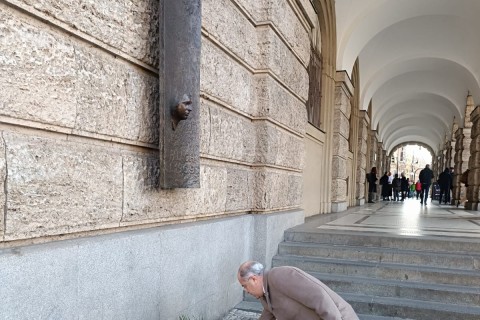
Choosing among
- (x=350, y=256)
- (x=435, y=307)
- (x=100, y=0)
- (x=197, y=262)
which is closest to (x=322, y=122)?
(x=350, y=256)

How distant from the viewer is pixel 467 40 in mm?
13922

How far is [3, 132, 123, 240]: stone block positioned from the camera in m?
2.14

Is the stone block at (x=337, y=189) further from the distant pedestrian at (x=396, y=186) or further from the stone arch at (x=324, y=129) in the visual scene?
the distant pedestrian at (x=396, y=186)

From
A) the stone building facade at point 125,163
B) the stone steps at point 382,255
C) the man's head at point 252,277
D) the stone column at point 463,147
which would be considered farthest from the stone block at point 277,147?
the stone column at point 463,147

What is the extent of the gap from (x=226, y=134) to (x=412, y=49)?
526 inches

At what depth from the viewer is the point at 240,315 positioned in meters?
4.47

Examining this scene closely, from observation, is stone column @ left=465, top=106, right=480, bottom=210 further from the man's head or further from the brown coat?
the man's head

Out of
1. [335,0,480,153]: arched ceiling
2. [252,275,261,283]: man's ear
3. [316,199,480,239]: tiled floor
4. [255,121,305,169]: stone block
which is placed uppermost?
[335,0,480,153]: arched ceiling

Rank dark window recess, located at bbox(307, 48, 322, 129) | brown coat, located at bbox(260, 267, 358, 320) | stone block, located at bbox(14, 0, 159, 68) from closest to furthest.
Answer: stone block, located at bbox(14, 0, 159, 68)
brown coat, located at bbox(260, 267, 358, 320)
dark window recess, located at bbox(307, 48, 322, 129)

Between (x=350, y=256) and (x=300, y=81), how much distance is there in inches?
105

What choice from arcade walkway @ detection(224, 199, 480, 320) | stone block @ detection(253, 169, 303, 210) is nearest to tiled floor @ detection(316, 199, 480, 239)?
arcade walkway @ detection(224, 199, 480, 320)

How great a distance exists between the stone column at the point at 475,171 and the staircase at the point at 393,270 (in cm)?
1023

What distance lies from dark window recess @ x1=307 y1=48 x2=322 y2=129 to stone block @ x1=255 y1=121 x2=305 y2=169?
10.7 feet

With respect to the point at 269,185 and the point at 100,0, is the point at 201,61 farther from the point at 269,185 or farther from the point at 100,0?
the point at 269,185
